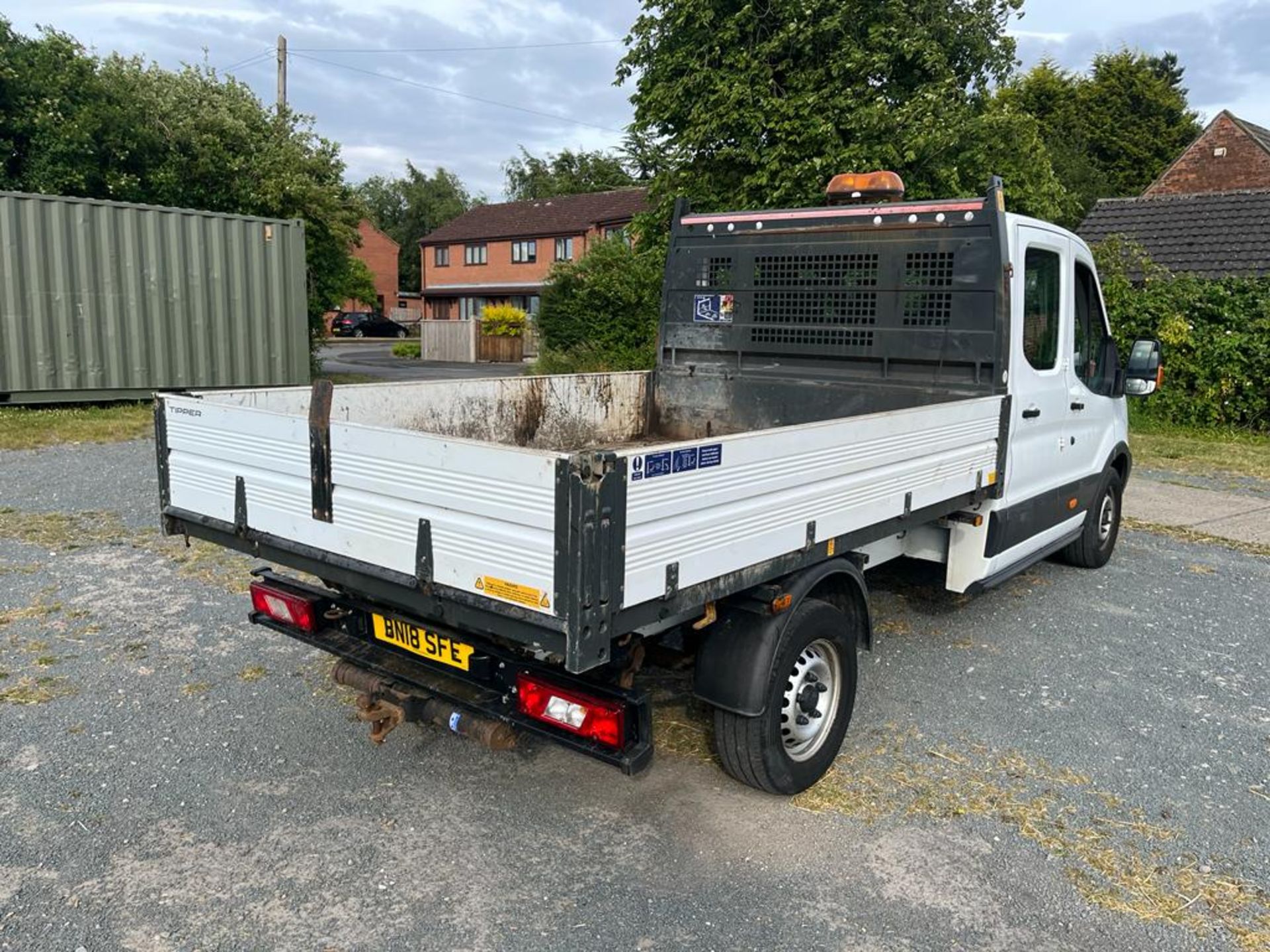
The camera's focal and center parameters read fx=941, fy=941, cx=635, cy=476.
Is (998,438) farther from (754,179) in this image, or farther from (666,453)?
(754,179)

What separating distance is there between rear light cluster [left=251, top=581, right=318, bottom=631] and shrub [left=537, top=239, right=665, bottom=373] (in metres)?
12.9

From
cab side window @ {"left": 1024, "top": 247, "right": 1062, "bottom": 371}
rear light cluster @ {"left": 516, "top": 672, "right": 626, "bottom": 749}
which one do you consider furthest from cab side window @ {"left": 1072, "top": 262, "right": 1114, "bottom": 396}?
rear light cluster @ {"left": 516, "top": 672, "right": 626, "bottom": 749}

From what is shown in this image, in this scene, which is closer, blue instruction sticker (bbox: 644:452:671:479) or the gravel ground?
blue instruction sticker (bbox: 644:452:671:479)

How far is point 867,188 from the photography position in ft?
17.7

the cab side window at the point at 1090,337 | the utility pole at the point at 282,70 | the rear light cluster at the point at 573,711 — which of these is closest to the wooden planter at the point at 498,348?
the utility pole at the point at 282,70

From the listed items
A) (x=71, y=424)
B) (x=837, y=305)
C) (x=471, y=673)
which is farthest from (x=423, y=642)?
(x=71, y=424)

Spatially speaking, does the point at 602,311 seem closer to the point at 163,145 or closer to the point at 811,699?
the point at 163,145

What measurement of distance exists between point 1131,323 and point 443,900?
14.0 meters

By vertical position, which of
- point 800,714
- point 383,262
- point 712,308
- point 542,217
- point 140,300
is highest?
point 542,217

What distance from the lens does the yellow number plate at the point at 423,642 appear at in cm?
324

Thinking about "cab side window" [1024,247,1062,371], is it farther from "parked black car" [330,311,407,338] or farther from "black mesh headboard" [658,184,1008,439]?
"parked black car" [330,311,407,338]

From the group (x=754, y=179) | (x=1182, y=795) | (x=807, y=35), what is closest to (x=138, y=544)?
(x=1182, y=795)

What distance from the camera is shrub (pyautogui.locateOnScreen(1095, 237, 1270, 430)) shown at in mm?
13141

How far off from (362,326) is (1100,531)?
43.3m
